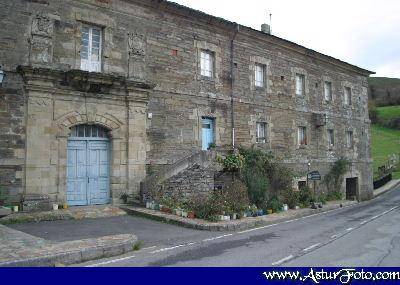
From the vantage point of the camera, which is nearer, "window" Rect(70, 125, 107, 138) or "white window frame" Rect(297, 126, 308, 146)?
"window" Rect(70, 125, 107, 138)

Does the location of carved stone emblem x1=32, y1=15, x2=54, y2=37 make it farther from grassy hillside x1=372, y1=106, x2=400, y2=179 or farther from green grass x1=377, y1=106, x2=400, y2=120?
green grass x1=377, y1=106, x2=400, y2=120

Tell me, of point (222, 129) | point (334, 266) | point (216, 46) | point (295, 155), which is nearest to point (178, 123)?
point (222, 129)

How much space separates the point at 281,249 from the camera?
8.17 metres

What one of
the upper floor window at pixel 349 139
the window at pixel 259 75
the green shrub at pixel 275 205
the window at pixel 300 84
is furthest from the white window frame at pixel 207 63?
the upper floor window at pixel 349 139

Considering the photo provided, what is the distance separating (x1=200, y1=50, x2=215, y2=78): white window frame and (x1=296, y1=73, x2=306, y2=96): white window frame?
639 cm

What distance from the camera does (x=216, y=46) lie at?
17078 mm

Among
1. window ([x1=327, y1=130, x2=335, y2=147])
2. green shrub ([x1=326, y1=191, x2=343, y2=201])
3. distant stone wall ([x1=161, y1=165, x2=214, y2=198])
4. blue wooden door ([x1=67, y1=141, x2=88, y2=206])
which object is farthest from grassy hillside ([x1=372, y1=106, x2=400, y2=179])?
blue wooden door ([x1=67, y1=141, x2=88, y2=206])

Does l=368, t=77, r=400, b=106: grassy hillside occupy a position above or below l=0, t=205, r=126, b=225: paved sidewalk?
above

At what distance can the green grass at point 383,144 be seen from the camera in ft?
151

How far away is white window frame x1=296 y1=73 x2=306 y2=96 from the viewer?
2145 centimetres

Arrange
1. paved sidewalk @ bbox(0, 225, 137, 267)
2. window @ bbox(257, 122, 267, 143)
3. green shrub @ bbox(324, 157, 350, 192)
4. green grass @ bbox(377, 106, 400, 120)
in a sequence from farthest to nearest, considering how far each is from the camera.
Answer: green grass @ bbox(377, 106, 400, 120) → green shrub @ bbox(324, 157, 350, 192) → window @ bbox(257, 122, 267, 143) → paved sidewalk @ bbox(0, 225, 137, 267)

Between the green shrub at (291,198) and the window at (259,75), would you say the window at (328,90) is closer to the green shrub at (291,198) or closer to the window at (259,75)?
the window at (259,75)

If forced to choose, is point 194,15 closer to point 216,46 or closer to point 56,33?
point 216,46

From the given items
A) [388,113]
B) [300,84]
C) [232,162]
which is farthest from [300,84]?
[388,113]
